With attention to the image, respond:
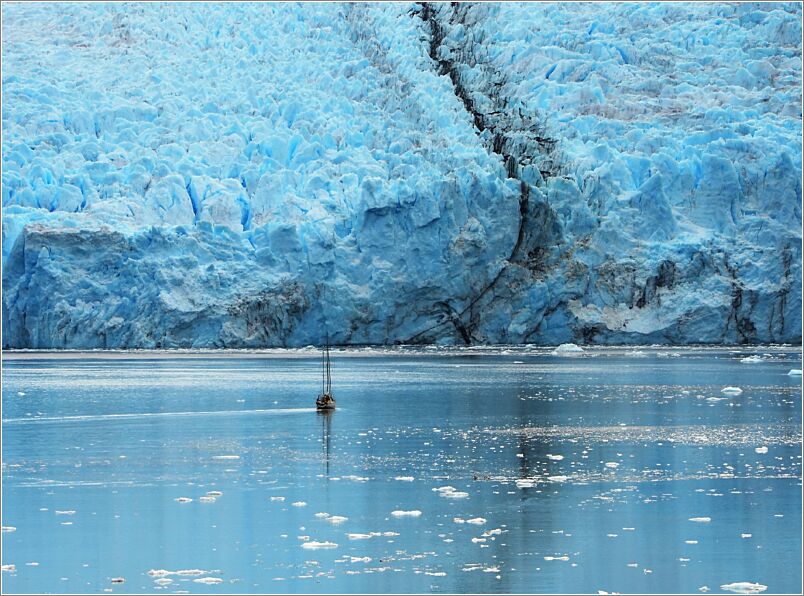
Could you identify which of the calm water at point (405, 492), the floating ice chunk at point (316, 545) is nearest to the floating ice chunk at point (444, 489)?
the calm water at point (405, 492)

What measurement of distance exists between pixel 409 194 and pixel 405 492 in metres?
19.6

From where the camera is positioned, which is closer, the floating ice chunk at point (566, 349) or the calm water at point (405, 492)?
the calm water at point (405, 492)

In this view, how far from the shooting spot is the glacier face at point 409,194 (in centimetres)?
2777

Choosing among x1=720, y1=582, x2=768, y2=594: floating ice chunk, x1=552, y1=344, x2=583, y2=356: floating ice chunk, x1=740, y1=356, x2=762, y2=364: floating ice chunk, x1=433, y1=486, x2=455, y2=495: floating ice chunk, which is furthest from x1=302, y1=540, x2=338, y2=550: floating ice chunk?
x1=552, y1=344, x2=583, y2=356: floating ice chunk

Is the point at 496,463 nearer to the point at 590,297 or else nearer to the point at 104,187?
the point at 590,297

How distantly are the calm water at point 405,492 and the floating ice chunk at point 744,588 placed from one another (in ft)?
0.30

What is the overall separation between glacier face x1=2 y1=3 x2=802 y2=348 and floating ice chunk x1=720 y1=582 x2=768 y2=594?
22460 mm

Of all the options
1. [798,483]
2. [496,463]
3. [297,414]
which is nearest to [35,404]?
[297,414]

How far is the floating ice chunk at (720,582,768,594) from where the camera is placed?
18.6ft

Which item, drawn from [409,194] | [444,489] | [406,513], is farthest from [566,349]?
[406,513]

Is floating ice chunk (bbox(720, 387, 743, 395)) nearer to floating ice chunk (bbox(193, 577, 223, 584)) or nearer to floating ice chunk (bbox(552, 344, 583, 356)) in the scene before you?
floating ice chunk (bbox(552, 344, 583, 356))

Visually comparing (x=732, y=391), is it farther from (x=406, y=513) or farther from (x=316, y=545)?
(x=316, y=545)

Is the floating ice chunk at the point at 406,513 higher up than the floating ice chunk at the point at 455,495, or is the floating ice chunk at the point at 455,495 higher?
the floating ice chunk at the point at 455,495

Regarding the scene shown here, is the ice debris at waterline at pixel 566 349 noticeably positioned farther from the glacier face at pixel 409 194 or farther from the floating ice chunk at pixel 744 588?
the floating ice chunk at pixel 744 588
